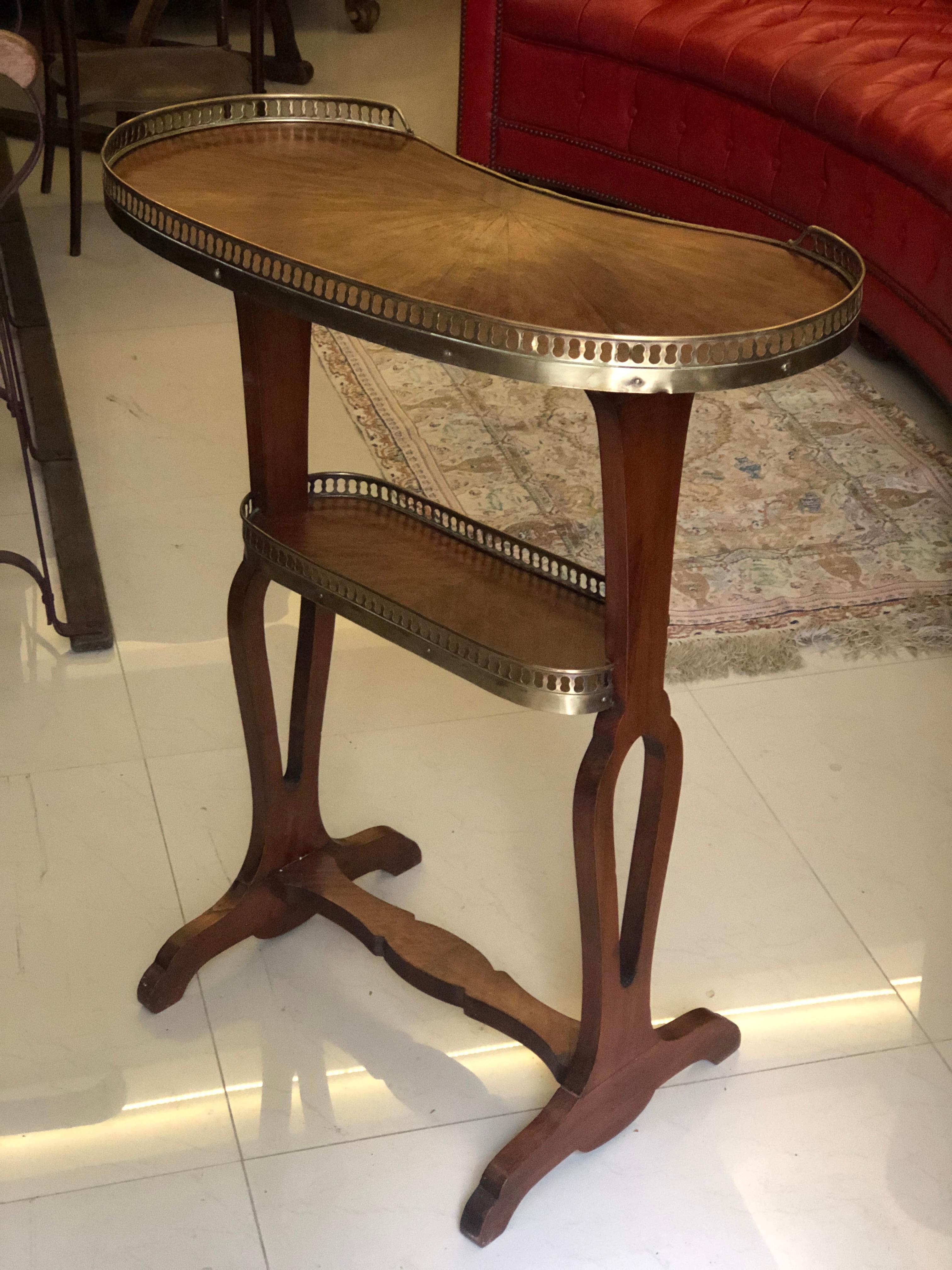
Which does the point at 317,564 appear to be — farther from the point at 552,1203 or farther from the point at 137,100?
the point at 137,100

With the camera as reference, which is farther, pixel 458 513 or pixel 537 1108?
pixel 537 1108

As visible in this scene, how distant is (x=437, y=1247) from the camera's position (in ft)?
4.15

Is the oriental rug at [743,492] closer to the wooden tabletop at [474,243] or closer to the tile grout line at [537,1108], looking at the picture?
the tile grout line at [537,1108]

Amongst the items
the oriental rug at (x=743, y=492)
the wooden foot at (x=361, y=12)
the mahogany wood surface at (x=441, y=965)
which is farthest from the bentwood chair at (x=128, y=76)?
the mahogany wood surface at (x=441, y=965)

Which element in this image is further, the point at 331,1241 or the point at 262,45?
the point at 262,45

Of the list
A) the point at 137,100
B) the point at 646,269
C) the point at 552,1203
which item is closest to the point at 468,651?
the point at 646,269

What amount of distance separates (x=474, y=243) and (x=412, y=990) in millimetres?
830

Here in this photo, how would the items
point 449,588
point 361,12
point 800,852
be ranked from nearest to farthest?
point 449,588 → point 800,852 → point 361,12

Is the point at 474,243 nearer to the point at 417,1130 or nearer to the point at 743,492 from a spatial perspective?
the point at 417,1130

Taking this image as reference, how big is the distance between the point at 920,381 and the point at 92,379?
1687 mm

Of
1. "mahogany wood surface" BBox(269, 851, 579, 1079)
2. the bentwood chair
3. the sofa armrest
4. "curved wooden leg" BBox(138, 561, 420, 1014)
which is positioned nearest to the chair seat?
the bentwood chair

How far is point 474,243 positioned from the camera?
107cm

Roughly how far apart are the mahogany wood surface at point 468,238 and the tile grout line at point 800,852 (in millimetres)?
835

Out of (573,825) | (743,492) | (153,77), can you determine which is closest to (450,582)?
(573,825)
